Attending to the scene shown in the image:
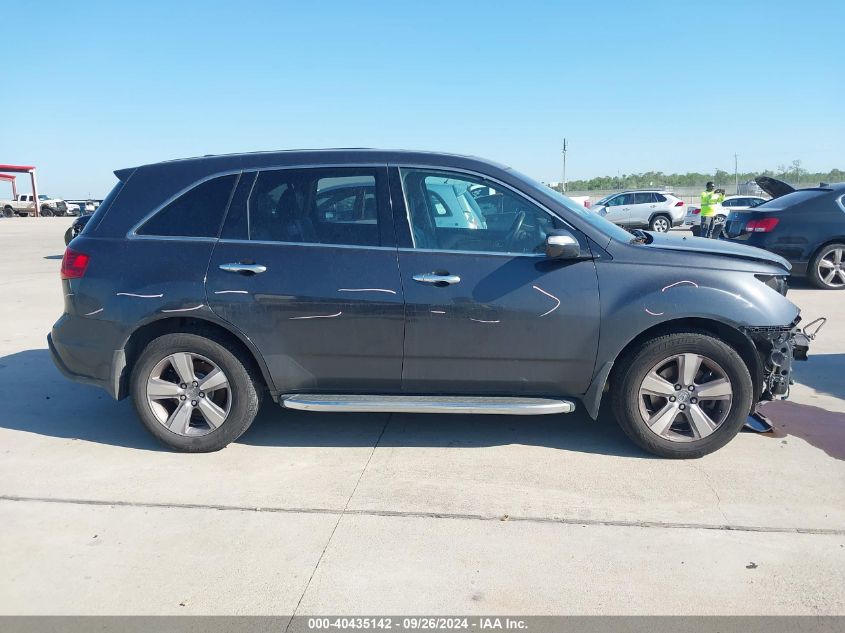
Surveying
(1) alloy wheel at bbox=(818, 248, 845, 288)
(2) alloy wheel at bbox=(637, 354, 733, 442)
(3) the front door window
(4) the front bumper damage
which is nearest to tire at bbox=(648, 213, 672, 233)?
(1) alloy wheel at bbox=(818, 248, 845, 288)

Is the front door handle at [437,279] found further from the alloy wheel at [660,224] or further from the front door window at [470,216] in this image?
the alloy wheel at [660,224]

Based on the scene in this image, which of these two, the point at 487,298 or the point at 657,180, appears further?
the point at 657,180

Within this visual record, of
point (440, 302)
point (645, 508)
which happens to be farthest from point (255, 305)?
point (645, 508)

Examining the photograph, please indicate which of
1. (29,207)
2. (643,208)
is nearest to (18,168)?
(29,207)

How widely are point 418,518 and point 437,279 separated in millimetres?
1373

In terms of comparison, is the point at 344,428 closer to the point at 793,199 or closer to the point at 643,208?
the point at 793,199

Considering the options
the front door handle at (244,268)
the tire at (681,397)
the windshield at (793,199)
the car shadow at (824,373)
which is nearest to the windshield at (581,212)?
the tire at (681,397)

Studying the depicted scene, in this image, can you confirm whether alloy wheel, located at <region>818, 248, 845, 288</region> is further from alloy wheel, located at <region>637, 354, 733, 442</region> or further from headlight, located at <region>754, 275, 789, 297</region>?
alloy wheel, located at <region>637, 354, 733, 442</region>

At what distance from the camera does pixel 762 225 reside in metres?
9.84

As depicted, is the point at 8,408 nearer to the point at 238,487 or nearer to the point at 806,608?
the point at 238,487

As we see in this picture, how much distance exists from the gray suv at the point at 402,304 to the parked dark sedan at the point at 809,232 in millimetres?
6408

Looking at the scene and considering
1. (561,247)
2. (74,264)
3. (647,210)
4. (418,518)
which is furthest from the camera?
(647,210)

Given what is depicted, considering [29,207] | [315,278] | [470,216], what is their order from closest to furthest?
[315,278] → [470,216] → [29,207]

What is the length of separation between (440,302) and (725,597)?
209cm
